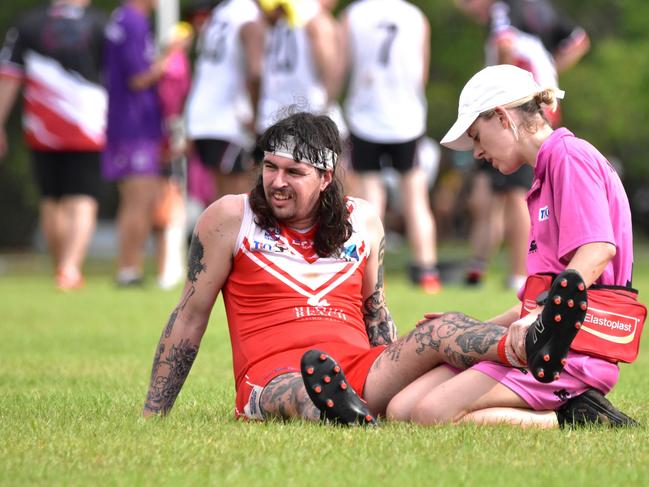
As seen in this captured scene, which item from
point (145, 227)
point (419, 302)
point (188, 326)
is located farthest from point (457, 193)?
point (188, 326)

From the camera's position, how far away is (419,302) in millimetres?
10234

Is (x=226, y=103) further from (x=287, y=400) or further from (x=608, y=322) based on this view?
(x=608, y=322)

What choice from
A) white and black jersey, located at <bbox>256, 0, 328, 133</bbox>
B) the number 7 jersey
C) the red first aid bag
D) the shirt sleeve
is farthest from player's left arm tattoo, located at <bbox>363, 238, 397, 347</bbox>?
the number 7 jersey

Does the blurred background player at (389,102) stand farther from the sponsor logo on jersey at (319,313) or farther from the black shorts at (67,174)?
the sponsor logo on jersey at (319,313)

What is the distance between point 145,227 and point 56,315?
3018 mm

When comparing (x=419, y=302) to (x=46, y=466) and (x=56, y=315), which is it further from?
(x=46, y=466)

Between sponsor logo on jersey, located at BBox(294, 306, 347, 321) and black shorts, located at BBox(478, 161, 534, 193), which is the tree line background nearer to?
black shorts, located at BBox(478, 161, 534, 193)

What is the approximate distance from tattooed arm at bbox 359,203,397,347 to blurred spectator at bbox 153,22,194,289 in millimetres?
7765

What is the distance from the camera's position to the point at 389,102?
11938 mm

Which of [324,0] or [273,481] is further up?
[324,0]

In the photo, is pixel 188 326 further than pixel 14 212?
No

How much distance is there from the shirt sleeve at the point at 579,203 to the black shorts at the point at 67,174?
28.1 ft

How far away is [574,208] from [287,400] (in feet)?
3.93

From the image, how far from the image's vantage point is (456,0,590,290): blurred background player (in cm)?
1150
